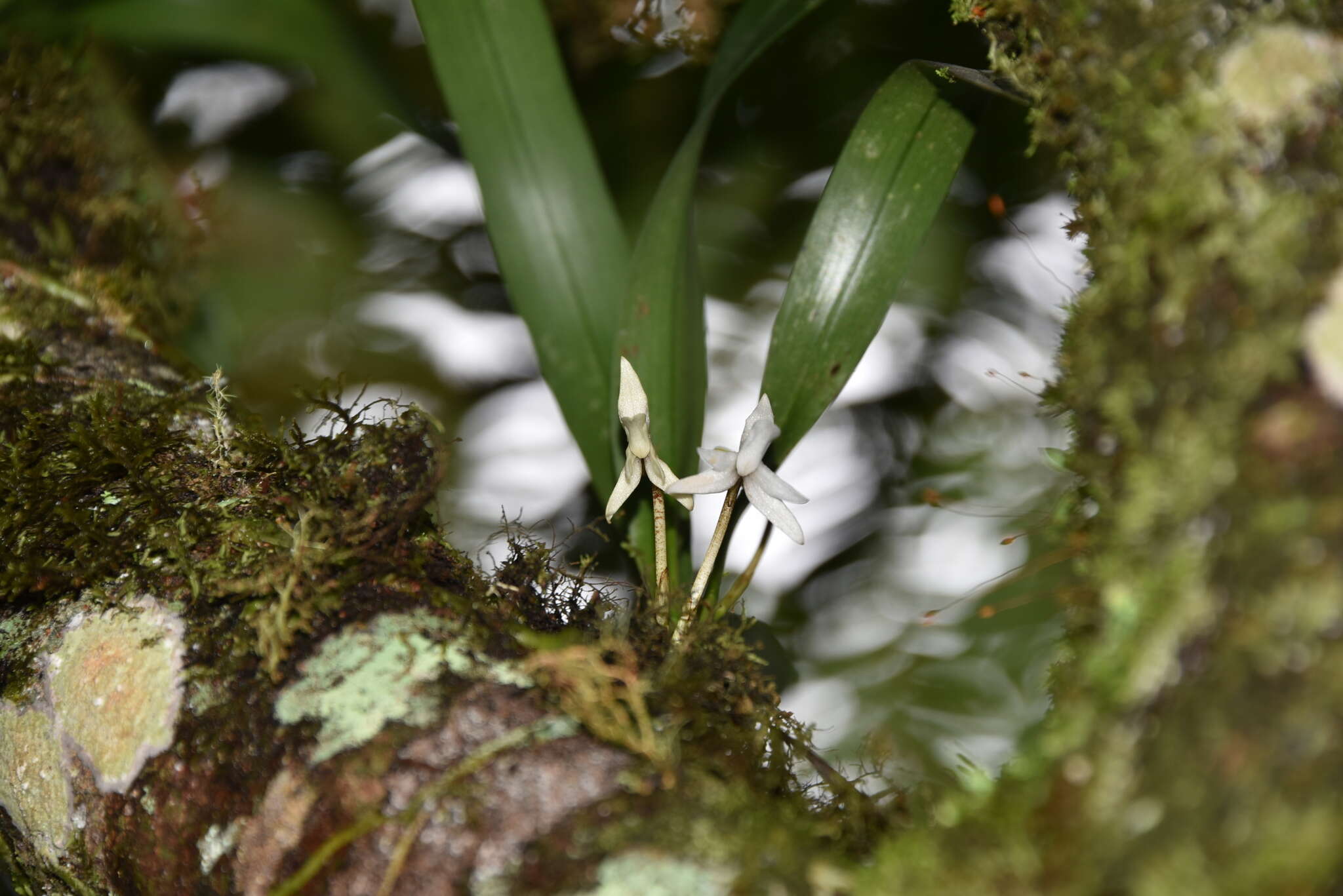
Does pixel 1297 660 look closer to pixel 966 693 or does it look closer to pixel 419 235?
pixel 966 693

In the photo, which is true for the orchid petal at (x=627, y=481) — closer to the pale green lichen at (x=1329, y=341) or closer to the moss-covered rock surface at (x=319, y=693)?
the moss-covered rock surface at (x=319, y=693)

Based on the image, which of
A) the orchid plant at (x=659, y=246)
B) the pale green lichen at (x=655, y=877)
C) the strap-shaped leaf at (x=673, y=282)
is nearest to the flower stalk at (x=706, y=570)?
the orchid plant at (x=659, y=246)

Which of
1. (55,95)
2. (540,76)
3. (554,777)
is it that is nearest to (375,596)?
(554,777)

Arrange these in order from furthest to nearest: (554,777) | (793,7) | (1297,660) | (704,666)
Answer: (793,7)
(704,666)
(554,777)
(1297,660)

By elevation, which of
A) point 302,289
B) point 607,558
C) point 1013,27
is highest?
point 1013,27

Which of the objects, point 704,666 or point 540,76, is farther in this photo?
point 540,76

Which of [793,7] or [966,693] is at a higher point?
[793,7]
